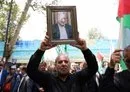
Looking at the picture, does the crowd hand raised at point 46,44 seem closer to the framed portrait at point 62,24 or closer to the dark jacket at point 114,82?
the framed portrait at point 62,24

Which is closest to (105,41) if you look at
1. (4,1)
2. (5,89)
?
(4,1)

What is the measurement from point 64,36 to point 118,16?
2719mm

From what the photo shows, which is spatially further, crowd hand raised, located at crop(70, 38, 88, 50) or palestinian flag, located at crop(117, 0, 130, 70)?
palestinian flag, located at crop(117, 0, 130, 70)

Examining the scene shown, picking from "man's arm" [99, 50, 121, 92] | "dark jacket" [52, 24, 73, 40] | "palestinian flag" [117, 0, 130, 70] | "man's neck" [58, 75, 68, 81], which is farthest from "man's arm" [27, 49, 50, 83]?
"palestinian flag" [117, 0, 130, 70]

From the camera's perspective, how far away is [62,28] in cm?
649

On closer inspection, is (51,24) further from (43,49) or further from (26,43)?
(26,43)

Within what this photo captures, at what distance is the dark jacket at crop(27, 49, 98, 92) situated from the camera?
6570 mm

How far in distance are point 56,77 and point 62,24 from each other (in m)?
0.64

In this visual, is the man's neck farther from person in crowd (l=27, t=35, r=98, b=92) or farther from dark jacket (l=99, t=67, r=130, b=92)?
dark jacket (l=99, t=67, r=130, b=92)

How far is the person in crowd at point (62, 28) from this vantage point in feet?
21.1

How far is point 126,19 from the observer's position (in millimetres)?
8523

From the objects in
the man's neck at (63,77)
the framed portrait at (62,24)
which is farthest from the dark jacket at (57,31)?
the man's neck at (63,77)

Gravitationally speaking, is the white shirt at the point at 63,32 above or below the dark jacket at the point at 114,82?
above

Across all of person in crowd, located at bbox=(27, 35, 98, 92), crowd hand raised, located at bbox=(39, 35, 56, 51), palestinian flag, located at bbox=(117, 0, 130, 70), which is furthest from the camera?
palestinian flag, located at bbox=(117, 0, 130, 70)
